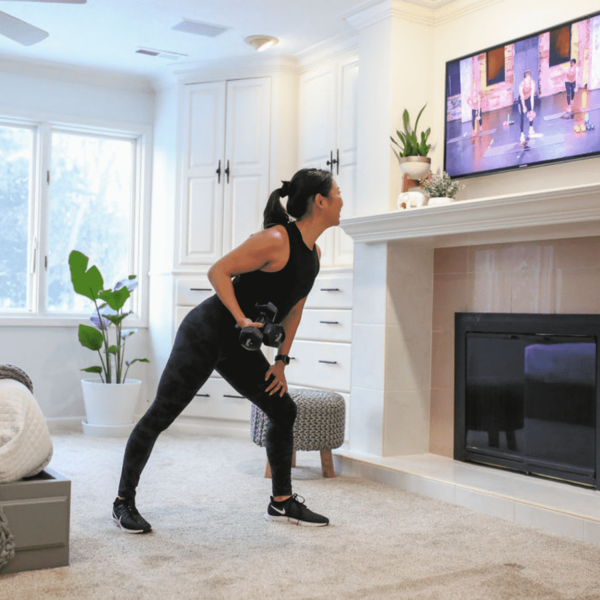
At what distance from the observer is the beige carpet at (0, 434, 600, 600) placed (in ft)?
6.70

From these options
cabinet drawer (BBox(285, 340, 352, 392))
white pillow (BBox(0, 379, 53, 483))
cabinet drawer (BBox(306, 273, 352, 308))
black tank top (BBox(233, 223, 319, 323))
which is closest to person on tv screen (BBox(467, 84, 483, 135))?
cabinet drawer (BBox(306, 273, 352, 308))

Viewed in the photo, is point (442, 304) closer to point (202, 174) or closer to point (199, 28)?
point (202, 174)

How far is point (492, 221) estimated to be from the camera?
3.10m

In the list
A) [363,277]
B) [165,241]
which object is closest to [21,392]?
[363,277]

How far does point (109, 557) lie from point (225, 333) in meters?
0.77

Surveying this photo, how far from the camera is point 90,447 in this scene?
4367 millimetres

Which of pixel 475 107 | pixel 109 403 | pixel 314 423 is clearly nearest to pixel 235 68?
pixel 475 107

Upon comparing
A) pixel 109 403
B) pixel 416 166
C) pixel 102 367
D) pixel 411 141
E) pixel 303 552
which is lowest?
pixel 303 552

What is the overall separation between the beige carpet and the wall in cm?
170

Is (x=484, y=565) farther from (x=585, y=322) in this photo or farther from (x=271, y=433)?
(x=585, y=322)

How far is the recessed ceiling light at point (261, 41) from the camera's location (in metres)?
4.49

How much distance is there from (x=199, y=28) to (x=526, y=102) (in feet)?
6.61

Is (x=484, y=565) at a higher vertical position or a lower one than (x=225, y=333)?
lower

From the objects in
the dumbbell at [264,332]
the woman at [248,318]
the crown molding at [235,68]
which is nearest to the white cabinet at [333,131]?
the crown molding at [235,68]
